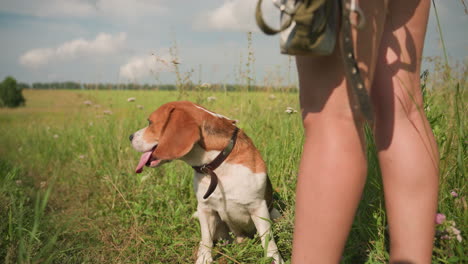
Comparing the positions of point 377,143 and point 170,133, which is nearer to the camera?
point 377,143

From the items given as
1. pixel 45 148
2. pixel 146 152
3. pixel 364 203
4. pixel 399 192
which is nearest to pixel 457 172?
pixel 364 203

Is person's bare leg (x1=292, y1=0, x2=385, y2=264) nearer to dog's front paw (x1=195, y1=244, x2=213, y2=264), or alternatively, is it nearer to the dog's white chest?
the dog's white chest

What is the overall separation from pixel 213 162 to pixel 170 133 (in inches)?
12.2

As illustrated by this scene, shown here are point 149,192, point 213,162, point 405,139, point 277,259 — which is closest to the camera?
point 405,139

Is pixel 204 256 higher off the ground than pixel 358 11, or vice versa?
pixel 358 11

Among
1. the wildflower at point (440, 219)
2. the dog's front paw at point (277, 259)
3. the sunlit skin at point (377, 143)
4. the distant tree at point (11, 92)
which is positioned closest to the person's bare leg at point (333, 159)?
the sunlit skin at point (377, 143)

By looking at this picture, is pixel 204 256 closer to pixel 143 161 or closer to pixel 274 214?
pixel 274 214

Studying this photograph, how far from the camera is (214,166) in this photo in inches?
84.7

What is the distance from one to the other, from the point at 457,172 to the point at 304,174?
1.11 metres

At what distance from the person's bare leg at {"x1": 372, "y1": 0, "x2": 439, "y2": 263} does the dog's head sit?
3.53 feet

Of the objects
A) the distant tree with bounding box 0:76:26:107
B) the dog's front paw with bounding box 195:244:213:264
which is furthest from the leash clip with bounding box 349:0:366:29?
the distant tree with bounding box 0:76:26:107

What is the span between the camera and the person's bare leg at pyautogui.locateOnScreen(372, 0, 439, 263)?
1.32m

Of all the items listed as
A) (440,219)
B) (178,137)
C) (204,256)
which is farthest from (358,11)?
(204,256)

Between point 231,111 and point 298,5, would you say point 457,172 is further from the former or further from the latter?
point 231,111
